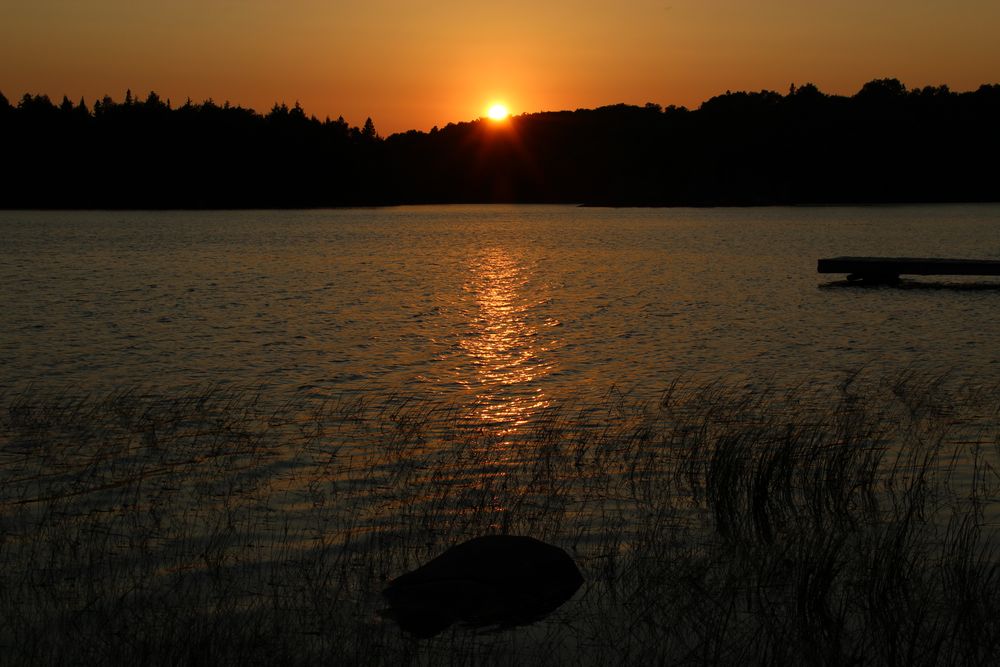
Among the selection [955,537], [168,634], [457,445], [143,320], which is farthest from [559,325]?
[168,634]

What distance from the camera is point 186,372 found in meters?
21.3

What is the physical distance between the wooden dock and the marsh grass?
25.3 m

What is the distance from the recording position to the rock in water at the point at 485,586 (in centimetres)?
758

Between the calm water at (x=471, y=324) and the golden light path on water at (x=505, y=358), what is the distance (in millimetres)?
100

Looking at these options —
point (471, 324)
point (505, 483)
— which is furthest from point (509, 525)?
point (471, 324)

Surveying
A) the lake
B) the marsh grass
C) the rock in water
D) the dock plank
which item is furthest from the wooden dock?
the rock in water

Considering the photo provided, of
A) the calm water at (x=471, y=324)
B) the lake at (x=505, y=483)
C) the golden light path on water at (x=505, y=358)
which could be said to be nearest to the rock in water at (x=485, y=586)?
the lake at (x=505, y=483)

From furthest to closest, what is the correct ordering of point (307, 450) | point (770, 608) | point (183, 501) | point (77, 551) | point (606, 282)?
point (606, 282) → point (307, 450) → point (183, 501) → point (77, 551) → point (770, 608)

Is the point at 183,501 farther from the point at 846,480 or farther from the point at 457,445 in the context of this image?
the point at 846,480

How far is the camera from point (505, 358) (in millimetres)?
24141

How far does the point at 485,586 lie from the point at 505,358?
16356 mm

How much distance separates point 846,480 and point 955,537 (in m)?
2.09

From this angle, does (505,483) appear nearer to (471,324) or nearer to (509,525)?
(509,525)

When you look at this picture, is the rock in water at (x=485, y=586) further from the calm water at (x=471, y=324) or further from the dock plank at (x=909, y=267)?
the dock plank at (x=909, y=267)
